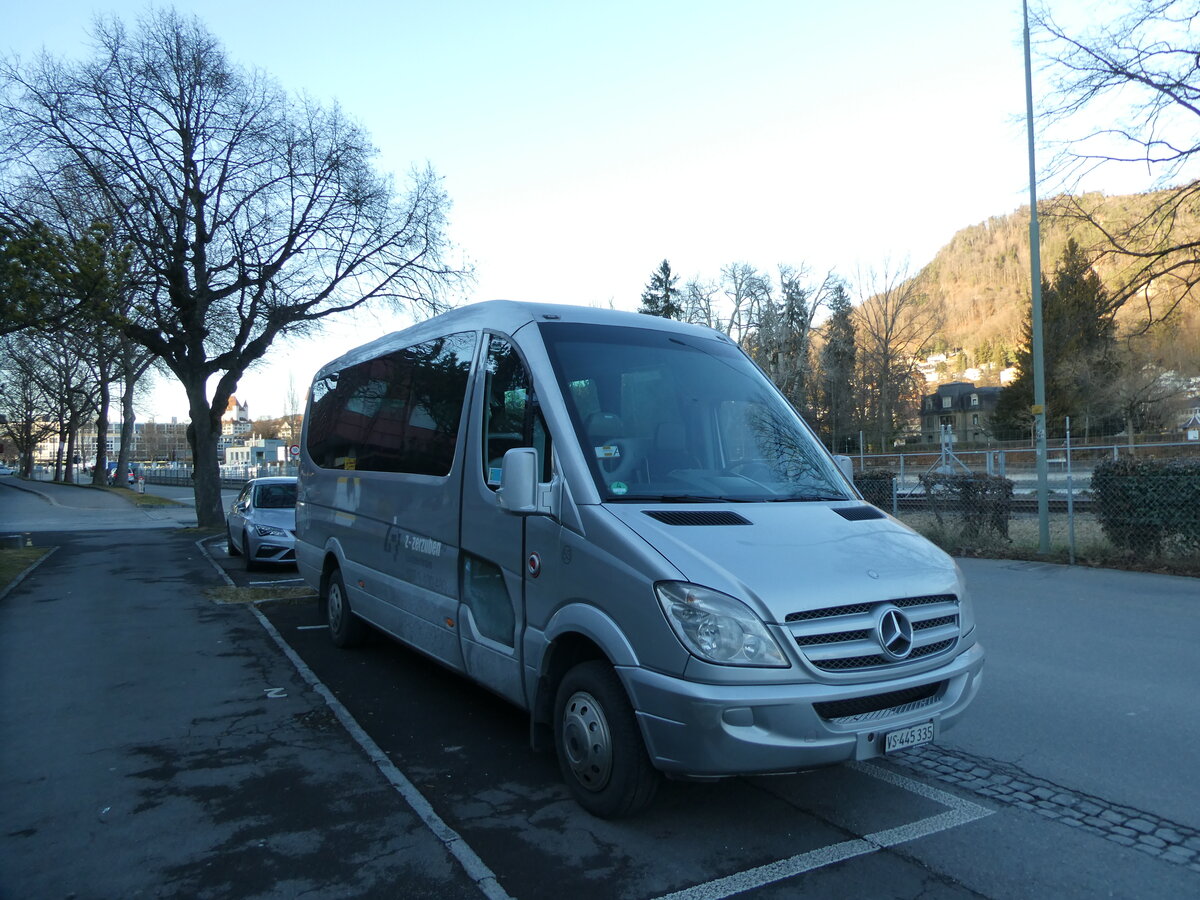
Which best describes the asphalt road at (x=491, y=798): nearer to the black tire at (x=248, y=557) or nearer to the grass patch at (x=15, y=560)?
the black tire at (x=248, y=557)

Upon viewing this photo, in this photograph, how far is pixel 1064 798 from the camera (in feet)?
14.1

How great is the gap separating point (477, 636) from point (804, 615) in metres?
2.25

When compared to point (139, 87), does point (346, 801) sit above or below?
below

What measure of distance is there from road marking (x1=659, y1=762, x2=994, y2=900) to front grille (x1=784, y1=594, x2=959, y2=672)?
0.79 meters

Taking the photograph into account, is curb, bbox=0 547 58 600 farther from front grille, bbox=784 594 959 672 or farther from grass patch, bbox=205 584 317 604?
front grille, bbox=784 594 959 672

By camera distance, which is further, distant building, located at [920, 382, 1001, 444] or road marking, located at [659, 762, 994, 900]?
distant building, located at [920, 382, 1001, 444]

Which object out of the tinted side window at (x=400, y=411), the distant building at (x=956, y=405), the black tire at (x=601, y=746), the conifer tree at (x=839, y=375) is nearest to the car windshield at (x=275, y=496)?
the tinted side window at (x=400, y=411)

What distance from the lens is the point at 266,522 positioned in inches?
549

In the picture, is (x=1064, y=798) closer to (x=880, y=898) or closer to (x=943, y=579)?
(x=943, y=579)

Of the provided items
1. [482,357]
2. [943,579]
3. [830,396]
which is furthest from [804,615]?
A: [830,396]

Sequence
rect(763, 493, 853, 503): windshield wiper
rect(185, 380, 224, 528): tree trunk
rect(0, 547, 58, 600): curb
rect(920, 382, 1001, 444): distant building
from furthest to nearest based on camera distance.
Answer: rect(920, 382, 1001, 444): distant building → rect(185, 380, 224, 528): tree trunk → rect(0, 547, 58, 600): curb → rect(763, 493, 853, 503): windshield wiper

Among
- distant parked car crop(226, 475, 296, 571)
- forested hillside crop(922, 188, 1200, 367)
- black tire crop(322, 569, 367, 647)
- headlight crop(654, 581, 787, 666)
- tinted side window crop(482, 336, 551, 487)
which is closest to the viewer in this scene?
headlight crop(654, 581, 787, 666)

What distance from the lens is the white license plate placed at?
147 inches

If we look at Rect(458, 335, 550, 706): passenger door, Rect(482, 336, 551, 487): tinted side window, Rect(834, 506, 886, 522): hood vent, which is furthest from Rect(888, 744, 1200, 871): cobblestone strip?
Rect(482, 336, 551, 487): tinted side window
